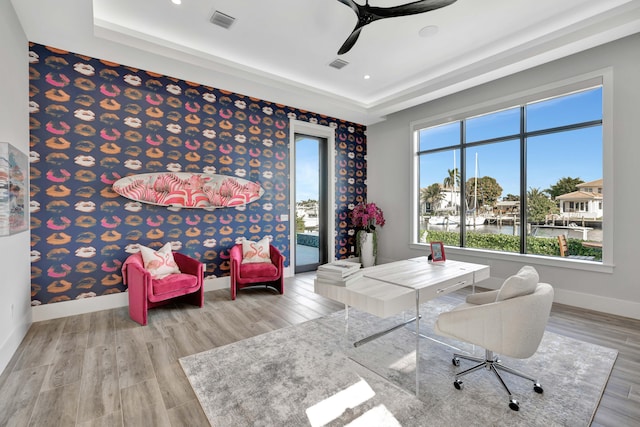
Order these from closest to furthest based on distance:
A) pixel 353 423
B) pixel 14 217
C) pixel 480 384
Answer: pixel 353 423 < pixel 480 384 < pixel 14 217

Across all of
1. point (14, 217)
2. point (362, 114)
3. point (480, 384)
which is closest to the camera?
point (480, 384)

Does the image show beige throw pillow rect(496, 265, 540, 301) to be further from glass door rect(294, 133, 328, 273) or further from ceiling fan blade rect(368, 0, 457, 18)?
glass door rect(294, 133, 328, 273)

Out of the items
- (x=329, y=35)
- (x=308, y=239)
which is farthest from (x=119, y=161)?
(x=308, y=239)

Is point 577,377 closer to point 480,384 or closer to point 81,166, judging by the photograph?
point 480,384

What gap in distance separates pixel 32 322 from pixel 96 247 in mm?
978

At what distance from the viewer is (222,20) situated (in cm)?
326

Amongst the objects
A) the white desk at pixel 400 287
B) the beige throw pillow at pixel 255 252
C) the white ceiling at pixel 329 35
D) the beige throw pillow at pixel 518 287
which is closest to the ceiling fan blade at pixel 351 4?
the white ceiling at pixel 329 35

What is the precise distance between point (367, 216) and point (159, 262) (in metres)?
3.89

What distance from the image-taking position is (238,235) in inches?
189

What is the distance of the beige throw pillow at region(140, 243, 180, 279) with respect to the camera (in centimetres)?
361

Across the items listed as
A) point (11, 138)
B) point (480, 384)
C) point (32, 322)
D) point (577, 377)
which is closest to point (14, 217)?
point (11, 138)

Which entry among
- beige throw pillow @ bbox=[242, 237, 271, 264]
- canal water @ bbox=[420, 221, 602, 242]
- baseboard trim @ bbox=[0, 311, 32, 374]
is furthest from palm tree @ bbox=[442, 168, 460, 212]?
baseboard trim @ bbox=[0, 311, 32, 374]

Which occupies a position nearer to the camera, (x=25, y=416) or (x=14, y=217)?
(x=25, y=416)

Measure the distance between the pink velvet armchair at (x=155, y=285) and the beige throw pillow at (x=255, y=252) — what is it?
33.9 inches
